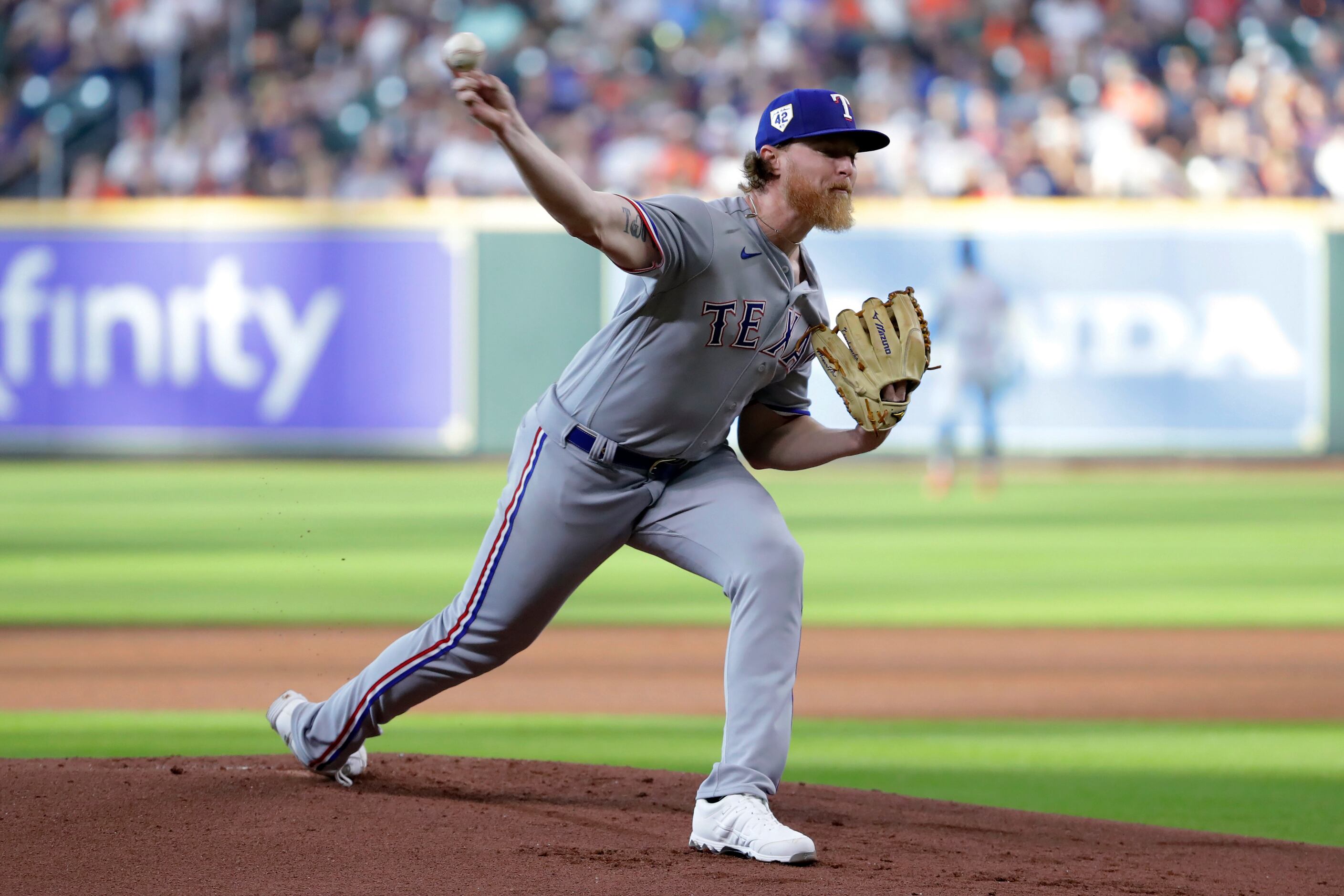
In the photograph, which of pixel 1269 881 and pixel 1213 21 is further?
pixel 1213 21

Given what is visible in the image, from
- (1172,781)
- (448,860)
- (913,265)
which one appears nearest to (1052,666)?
(1172,781)

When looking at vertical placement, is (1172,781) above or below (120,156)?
below

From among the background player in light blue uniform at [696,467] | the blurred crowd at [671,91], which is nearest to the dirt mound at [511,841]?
the background player in light blue uniform at [696,467]

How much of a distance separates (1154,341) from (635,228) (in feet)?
46.6

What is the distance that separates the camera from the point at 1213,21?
66.0 feet

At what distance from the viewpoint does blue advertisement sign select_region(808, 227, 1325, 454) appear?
16562 mm

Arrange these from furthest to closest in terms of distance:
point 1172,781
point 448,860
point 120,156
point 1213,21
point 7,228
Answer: point 1213,21, point 120,156, point 7,228, point 1172,781, point 448,860

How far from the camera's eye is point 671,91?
19.5m

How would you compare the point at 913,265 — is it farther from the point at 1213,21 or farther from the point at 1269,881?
the point at 1269,881

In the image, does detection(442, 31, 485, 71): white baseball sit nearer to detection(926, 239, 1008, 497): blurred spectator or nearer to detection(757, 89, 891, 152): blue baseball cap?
detection(757, 89, 891, 152): blue baseball cap

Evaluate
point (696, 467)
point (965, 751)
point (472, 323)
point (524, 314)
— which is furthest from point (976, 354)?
point (696, 467)

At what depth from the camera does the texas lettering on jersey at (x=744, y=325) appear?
148 inches

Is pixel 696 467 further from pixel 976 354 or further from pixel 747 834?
pixel 976 354

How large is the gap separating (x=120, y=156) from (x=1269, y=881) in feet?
53.4
